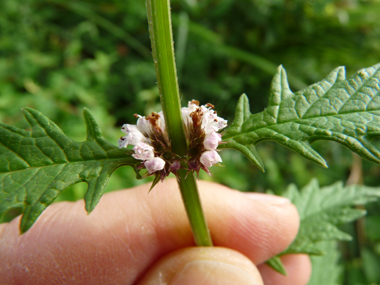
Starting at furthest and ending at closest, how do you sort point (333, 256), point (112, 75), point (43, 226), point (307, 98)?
point (112, 75) < point (333, 256) < point (43, 226) < point (307, 98)

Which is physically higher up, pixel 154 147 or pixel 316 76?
pixel 316 76

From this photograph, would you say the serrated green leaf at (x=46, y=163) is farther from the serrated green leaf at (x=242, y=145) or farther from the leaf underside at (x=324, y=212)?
the leaf underside at (x=324, y=212)

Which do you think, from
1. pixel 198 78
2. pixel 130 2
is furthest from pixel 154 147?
pixel 130 2

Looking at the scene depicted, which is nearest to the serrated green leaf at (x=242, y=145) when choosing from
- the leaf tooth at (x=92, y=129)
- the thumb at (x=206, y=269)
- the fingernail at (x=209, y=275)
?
the leaf tooth at (x=92, y=129)

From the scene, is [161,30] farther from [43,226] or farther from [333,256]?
[333,256]

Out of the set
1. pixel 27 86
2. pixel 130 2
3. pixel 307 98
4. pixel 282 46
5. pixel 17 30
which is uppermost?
pixel 130 2

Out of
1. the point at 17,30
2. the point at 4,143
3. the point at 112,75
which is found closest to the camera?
the point at 4,143

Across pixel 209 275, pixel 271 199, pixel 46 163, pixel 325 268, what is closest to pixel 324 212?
pixel 271 199

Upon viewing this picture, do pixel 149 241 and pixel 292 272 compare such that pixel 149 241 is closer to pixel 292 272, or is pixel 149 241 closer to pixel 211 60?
pixel 292 272
